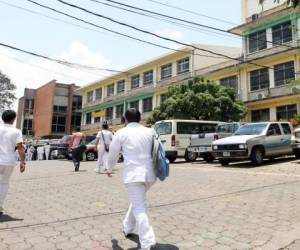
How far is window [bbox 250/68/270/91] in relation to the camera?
26578 mm

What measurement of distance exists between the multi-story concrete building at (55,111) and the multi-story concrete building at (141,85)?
5.31 metres

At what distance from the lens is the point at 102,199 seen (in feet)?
22.5

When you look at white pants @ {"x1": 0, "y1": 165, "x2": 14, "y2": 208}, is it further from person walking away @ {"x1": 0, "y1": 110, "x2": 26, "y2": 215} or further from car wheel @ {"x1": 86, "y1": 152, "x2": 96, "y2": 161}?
car wheel @ {"x1": 86, "y1": 152, "x2": 96, "y2": 161}

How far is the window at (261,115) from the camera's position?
87.2ft

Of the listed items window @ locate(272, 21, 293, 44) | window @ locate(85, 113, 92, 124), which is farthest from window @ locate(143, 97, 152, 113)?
window @ locate(272, 21, 293, 44)

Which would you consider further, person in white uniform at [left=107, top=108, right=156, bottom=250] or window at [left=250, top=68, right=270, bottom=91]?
window at [left=250, top=68, right=270, bottom=91]

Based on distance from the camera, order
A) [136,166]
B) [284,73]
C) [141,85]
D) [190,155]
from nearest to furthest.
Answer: [136,166], [190,155], [284,73], [141,85]

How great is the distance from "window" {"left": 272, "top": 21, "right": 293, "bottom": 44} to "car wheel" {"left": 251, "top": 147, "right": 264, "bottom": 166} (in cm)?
1513

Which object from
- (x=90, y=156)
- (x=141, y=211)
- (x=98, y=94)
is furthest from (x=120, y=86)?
(x=141, y=211)

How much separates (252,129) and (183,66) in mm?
21267

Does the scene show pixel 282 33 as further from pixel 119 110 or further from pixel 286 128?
pixel 119 110

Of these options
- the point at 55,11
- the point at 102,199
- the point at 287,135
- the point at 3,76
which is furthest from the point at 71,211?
the point at 3,76

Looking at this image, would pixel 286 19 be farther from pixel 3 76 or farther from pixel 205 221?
pixel 3 76

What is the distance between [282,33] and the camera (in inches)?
1017
